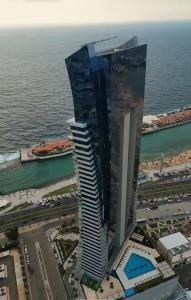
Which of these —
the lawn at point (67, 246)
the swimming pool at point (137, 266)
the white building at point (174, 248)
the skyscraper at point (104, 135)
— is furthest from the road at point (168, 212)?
the skyscraper at point (104, 135)

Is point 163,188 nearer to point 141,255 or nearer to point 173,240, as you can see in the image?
point 173,240

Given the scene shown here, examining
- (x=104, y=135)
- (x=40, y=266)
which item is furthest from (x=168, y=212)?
(x=104, y=135)

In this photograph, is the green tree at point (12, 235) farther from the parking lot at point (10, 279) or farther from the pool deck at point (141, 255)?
the pool deck at point (141, 255)

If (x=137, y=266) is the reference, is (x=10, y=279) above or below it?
below

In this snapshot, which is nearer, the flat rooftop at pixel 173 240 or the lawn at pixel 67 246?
the flat rooftop at pixel 173 240

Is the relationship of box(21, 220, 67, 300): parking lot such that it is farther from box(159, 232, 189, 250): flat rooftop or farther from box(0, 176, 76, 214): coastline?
box(159, 232, 189, 250): flat rooftop
